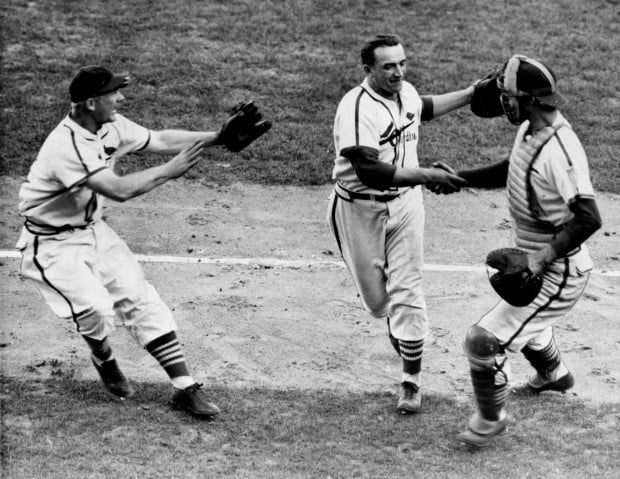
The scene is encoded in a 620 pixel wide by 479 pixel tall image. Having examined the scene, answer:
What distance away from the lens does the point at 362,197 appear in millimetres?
6879

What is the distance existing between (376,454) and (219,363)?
5.15ft

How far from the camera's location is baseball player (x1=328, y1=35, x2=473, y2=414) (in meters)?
6.62

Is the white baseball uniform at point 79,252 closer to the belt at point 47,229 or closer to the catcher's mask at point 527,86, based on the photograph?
the belt at point 47,229

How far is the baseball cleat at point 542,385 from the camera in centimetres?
698

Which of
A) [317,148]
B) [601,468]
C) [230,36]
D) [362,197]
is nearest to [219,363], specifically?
[362,197]

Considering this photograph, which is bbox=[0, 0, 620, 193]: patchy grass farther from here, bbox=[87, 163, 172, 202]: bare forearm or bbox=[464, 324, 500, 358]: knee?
bbox=[464, 324, 500, 358]: knee

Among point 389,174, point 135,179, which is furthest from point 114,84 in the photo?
point 389,174

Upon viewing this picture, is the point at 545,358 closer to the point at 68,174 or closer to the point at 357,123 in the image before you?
the point at 357,123

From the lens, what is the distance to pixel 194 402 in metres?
6.62

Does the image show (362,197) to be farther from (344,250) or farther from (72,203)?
(72,203)

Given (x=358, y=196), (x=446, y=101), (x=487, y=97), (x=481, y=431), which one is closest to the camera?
(x=481, y=431)

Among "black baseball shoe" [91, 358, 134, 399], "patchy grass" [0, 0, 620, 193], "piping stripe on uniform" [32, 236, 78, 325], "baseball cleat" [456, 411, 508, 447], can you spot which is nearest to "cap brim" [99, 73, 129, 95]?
"piping stripe on uniform" [32, 236, 78, 325]

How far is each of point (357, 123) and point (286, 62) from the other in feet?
23.1

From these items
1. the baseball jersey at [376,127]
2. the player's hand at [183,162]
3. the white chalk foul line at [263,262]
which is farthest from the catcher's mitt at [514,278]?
the white chalk foul line at [263,262]
